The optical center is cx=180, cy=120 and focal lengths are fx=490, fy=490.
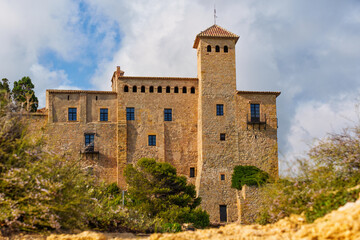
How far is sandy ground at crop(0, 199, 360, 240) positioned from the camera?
7590mm

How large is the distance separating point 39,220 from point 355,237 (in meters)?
6.90

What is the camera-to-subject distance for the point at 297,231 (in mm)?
8891

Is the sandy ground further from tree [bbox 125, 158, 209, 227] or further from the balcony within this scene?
the balcony

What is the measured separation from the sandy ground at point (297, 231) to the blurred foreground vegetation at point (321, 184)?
2.96 feet

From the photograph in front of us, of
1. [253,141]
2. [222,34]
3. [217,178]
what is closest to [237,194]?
[217,178]

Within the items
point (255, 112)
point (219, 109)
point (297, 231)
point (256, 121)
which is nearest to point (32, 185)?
point (297, 231)

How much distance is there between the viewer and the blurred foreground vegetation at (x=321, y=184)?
1044 cm

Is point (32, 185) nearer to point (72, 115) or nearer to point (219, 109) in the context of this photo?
point (72, 115)

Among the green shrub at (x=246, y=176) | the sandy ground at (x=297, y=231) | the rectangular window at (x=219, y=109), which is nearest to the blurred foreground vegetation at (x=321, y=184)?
the sandy ground at (x=297, y=231)

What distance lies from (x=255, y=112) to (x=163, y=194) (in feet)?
34.5

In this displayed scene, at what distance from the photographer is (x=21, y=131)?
12.0 m

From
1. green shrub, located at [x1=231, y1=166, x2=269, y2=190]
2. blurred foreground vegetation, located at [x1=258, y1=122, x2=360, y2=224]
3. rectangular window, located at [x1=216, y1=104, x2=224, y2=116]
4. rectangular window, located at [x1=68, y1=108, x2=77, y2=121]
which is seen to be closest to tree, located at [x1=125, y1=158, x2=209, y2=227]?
green shrub, located at [x1=231, y1=166, x2=269, y2=190]

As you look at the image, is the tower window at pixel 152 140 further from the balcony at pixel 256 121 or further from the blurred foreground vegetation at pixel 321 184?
the blurred foreground vegetation at pixel 321 184

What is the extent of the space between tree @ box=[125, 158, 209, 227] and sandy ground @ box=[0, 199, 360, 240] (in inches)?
750
